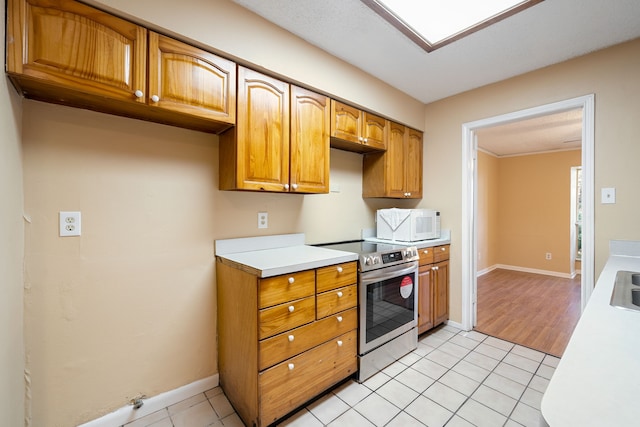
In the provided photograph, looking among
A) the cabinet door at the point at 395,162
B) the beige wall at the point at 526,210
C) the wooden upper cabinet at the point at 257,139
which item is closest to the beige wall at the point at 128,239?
the wooden upper cabinet at the point at 257,139

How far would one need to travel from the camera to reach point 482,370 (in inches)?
82.7

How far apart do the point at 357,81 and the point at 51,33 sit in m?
1.88

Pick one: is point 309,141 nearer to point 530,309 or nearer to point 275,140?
Result: point 275,140

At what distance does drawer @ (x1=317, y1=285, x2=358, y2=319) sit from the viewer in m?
1.74

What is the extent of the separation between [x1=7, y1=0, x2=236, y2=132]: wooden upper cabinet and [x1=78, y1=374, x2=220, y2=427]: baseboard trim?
164 centimetres

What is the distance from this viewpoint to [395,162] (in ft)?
9.11

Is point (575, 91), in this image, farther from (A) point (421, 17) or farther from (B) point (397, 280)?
(B) point (397, 280)

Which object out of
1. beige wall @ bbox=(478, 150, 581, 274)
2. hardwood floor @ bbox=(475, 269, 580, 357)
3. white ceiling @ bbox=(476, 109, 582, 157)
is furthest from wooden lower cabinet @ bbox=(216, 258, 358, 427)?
beige wall @ bbox=(478, 150, 581, 274)

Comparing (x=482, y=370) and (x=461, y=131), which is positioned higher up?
(x=461, y=131)

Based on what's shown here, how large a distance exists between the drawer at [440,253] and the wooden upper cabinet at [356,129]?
43.2 inches

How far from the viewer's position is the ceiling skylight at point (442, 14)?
1.61 meters

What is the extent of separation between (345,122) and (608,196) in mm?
1983

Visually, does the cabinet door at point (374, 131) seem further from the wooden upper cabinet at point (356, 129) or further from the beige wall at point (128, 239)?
the beige wall at point (128, 239)

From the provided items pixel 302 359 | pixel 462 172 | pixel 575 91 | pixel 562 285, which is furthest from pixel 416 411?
pixel 562 285
